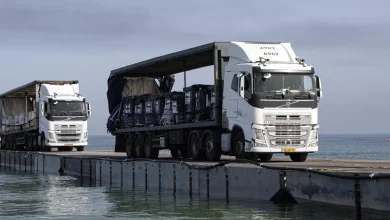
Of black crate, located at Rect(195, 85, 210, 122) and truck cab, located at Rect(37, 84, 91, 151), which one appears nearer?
black crate, located at Rect(195, 85, 210, 122)

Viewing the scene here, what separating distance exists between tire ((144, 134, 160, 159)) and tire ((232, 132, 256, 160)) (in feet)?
20.0

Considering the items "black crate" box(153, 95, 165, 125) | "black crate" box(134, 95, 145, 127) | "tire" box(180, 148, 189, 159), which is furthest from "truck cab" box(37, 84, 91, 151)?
"black crate" box(153, 95, 165, 125)

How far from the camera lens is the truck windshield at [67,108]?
146ft

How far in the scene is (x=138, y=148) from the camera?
32125mm

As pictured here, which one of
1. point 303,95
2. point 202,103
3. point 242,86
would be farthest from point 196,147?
point 303,95

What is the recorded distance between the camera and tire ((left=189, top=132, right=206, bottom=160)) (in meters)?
27.0

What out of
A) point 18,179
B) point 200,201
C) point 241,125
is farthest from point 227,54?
point 18,179

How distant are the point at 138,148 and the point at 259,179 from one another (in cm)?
1252

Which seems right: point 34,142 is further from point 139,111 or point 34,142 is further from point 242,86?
point 242,86

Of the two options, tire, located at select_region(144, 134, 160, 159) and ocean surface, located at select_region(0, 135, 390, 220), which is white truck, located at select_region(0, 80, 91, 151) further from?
ocean surface, located at select_region(0, 135, 390, 220)

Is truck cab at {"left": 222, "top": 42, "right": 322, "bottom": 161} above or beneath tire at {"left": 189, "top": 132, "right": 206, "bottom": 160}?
above

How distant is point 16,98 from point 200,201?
36362 millimetres

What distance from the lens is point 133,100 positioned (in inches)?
1293

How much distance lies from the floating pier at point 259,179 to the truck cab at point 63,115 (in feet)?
33.3
